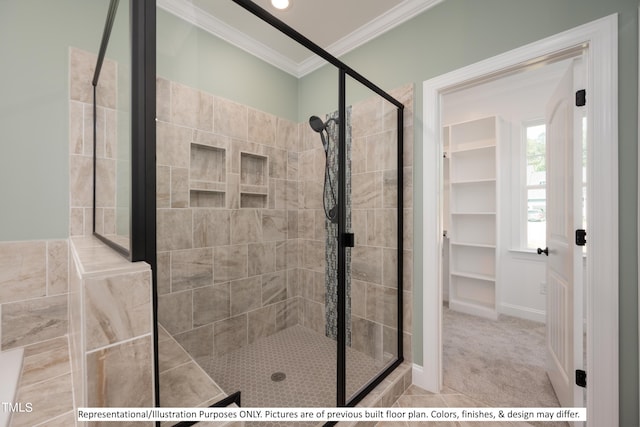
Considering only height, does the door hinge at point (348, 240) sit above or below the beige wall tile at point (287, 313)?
above

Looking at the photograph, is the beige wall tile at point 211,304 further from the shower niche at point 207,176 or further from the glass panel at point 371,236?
the glass panel at point 371,236

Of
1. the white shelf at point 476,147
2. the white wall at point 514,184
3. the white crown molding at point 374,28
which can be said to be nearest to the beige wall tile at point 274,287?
the white crown molding at point 374,28

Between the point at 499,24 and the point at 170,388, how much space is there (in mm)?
2399

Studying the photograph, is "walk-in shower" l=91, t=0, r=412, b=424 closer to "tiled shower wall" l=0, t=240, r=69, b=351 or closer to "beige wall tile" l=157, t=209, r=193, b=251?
"beige wall tile" l=157, t=209, r=193, b=251

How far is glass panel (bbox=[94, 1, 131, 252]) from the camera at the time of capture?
76 centimetres

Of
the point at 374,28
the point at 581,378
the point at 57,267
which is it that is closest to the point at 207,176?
the point at 57,267

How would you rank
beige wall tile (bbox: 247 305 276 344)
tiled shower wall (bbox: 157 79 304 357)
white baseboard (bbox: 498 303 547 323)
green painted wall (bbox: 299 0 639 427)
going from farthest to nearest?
1. white baseboard (bbox: 498 303 547 323)
2. beige wall tile (bbox: 247 305 276 344)
3. tiled shower wall (bbox: 157 79 304 357)
4. green painted wall (bbox: 299 0 639 427)

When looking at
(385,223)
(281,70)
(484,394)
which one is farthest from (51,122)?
(484,394)

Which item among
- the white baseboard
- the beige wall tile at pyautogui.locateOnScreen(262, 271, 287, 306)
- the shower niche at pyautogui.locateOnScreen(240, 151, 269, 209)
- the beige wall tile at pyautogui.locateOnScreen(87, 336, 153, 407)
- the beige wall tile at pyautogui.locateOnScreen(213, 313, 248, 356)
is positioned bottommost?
the white baseboard

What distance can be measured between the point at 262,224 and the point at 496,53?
1.87 metres

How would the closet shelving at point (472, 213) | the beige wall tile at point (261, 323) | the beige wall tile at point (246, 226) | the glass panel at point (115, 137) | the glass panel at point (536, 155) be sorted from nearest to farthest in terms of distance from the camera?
the glass panel at point (115, 137), the beige wall tile at point (246, 226), the beige wall tile at point (261, 323), the glass panel at point (536, 155), the closet shelving at point (472, 213)

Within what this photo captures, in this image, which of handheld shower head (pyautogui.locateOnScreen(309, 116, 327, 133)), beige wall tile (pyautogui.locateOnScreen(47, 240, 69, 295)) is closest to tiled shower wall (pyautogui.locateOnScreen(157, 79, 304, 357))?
handheld shower head (pyautogui.locateOnScreen(309, 116, 327, 133))

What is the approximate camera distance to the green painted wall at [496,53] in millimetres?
1148

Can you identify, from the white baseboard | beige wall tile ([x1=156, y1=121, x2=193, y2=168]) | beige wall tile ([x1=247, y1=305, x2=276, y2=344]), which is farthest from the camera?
the white baseboard
